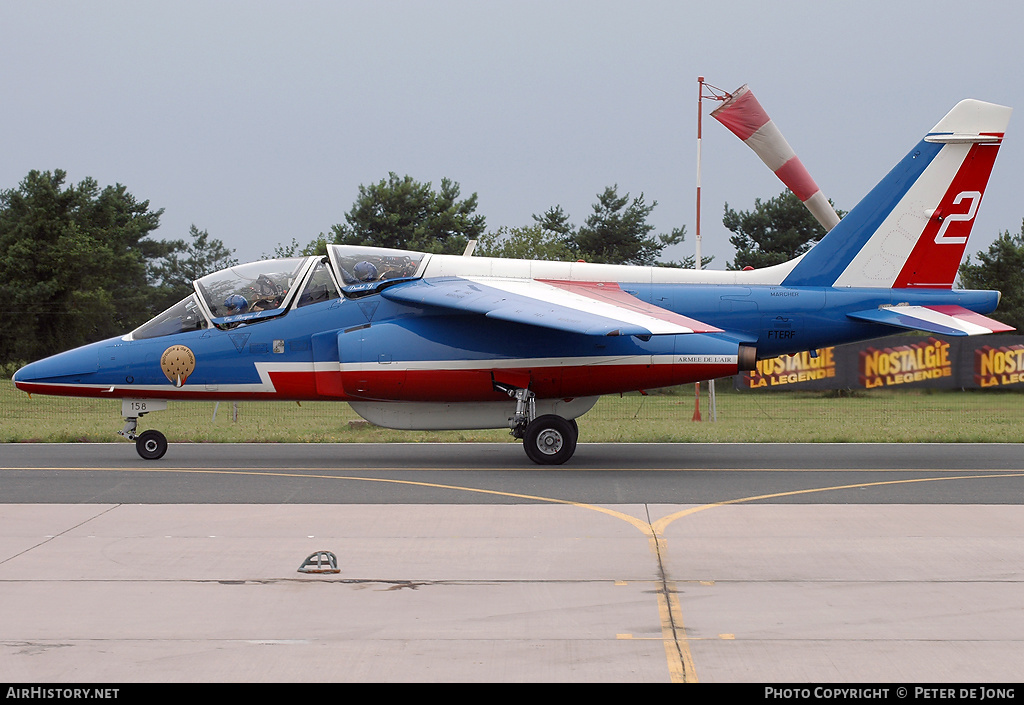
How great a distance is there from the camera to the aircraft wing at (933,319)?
15.1 m

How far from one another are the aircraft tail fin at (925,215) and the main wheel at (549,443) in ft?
14.6

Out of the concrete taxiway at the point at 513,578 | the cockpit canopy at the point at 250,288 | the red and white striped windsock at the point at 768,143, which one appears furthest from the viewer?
the red and white striped windsock at the point at 768,143

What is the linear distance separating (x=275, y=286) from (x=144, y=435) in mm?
3054

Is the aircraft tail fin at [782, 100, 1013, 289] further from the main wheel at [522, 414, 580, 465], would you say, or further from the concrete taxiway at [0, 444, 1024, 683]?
the main wheel at [522, 414, 580, 465]

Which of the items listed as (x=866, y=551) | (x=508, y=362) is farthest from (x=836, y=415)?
(x=866, y=551)

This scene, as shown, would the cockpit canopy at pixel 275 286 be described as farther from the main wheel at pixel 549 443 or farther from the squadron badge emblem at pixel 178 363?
the main wheel at pixel 549 443

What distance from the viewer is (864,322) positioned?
1588cm

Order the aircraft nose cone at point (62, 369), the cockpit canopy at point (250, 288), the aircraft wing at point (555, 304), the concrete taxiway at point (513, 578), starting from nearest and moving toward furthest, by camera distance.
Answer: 1. the concrete taxiway at point (513, 578)
2. the aircraft wing at point (555, 304)
3. the aircraft nose cone at point (62, 369)
4. the cockpit canopy at point (250, 288)

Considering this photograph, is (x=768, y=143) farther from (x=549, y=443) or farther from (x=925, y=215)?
(x=549, y=443)

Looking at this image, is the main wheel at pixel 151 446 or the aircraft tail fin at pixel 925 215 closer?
the main wheel at pixel 151 446

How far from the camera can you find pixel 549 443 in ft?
49.5

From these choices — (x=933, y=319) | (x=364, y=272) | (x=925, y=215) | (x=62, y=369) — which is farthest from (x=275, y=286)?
(x=925, y=215)

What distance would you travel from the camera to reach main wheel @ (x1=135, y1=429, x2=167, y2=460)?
51.1 feet

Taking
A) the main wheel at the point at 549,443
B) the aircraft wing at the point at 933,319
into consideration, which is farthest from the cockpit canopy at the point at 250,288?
the aircraft wing at the point at 933,319
